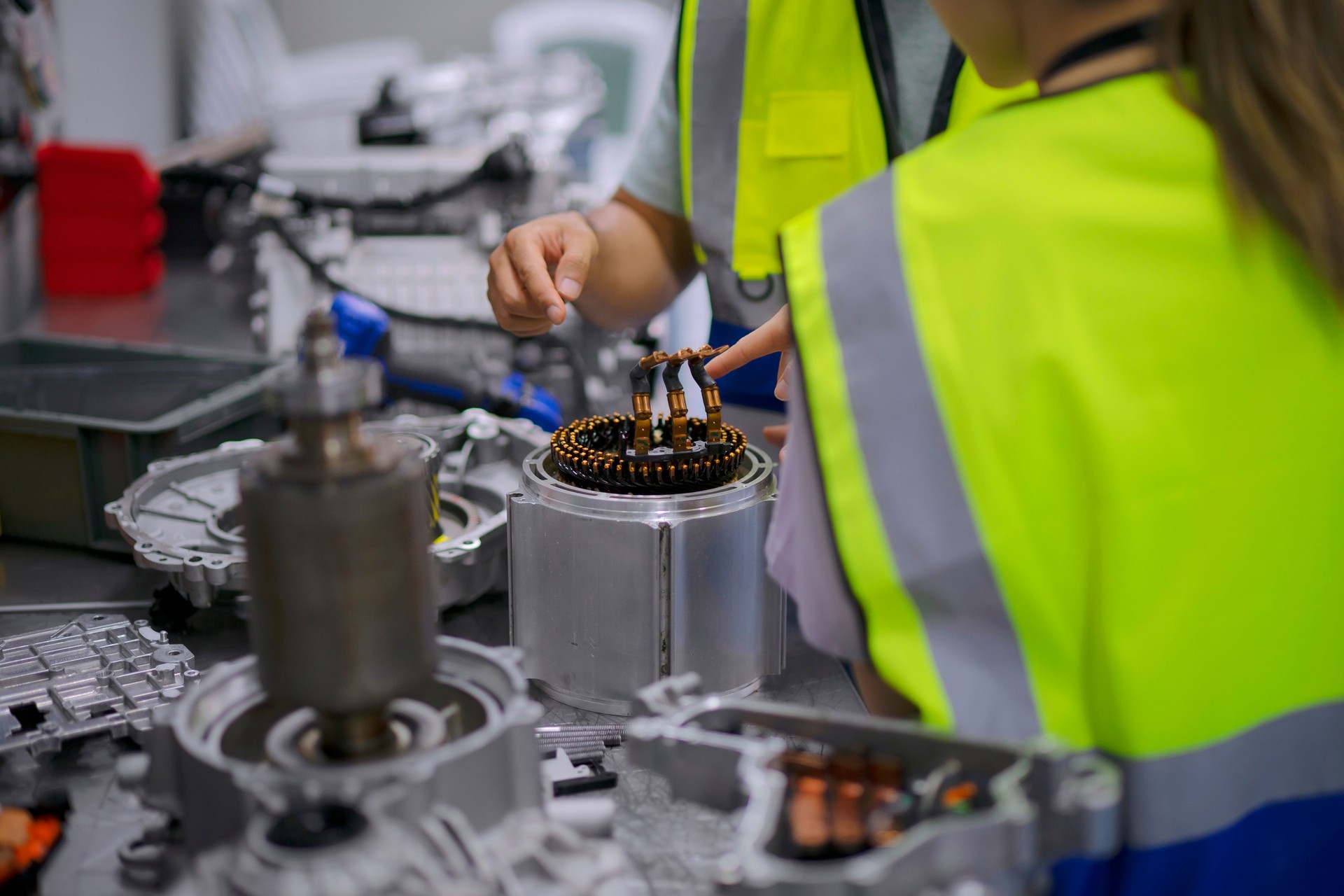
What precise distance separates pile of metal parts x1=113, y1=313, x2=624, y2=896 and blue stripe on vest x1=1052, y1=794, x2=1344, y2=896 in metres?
0.31

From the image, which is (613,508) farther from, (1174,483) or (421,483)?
(1174,483)

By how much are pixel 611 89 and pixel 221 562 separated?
18.1ft

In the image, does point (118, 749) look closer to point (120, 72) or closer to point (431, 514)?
point (431, 514)

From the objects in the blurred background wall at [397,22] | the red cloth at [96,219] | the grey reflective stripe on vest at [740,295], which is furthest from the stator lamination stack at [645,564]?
the blurred background wall at [397,22]

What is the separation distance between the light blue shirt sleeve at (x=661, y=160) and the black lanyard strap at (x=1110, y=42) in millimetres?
805

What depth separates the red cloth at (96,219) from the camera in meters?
2.50

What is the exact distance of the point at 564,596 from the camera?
3.05ft

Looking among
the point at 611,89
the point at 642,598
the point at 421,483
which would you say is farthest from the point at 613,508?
the point at 611,89

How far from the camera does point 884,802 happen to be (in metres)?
0.59

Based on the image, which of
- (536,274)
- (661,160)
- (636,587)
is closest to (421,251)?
(661,160)

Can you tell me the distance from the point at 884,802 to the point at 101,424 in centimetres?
105

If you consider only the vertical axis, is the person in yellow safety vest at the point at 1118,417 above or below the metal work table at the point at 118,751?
above

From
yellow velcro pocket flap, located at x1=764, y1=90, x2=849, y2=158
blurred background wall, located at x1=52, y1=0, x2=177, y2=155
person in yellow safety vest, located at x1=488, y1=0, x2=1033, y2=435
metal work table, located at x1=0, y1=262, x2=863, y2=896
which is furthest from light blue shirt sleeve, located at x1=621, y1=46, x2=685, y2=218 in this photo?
blurred background wall, located at x1=52, y1=0, x2=177, y2=155

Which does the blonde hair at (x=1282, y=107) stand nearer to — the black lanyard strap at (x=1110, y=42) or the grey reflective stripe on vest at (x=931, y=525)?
the black lanyard strap at (x=1110, y=42)
